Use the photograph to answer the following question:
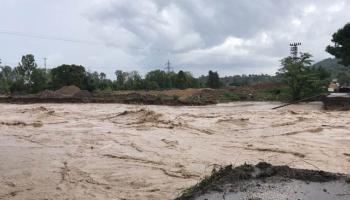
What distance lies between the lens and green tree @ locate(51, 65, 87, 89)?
64875 millimetres

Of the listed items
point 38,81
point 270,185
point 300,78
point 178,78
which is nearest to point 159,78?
point 178,78

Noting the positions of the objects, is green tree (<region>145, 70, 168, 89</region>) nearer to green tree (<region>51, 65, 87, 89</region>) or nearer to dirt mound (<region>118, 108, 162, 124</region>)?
green tree (<region>51, 65, 87, 89</region>)

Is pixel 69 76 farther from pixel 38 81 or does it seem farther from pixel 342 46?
pixel 342 46

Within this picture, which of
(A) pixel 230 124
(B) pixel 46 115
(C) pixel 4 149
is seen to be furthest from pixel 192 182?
(B) pixel 46 115

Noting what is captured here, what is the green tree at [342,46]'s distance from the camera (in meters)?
41.6

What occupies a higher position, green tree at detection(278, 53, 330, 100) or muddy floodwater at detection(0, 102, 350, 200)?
green tree at detection(278, 53, 330, 100)

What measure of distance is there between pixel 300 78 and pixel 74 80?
116ft

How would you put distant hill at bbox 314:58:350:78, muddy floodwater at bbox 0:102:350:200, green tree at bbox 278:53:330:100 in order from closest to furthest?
1. muddy floodwater at bbox 0:102:350:200
2. green tree at bbox 278:53:330:100
3. distant hill at bbox 314:58:350:78

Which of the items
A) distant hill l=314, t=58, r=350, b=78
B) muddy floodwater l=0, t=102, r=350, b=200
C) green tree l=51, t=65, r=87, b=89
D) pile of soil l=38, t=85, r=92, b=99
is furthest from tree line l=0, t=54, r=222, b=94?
muddy floodwater l=0, t=102, r=350, b=200

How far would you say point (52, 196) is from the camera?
9.68 meters

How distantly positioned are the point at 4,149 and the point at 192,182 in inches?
306

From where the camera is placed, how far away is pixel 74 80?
212 feet

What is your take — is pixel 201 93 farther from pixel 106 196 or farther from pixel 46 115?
pixel 106 196

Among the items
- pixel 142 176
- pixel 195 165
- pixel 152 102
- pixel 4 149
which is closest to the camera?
pixel 142 176
